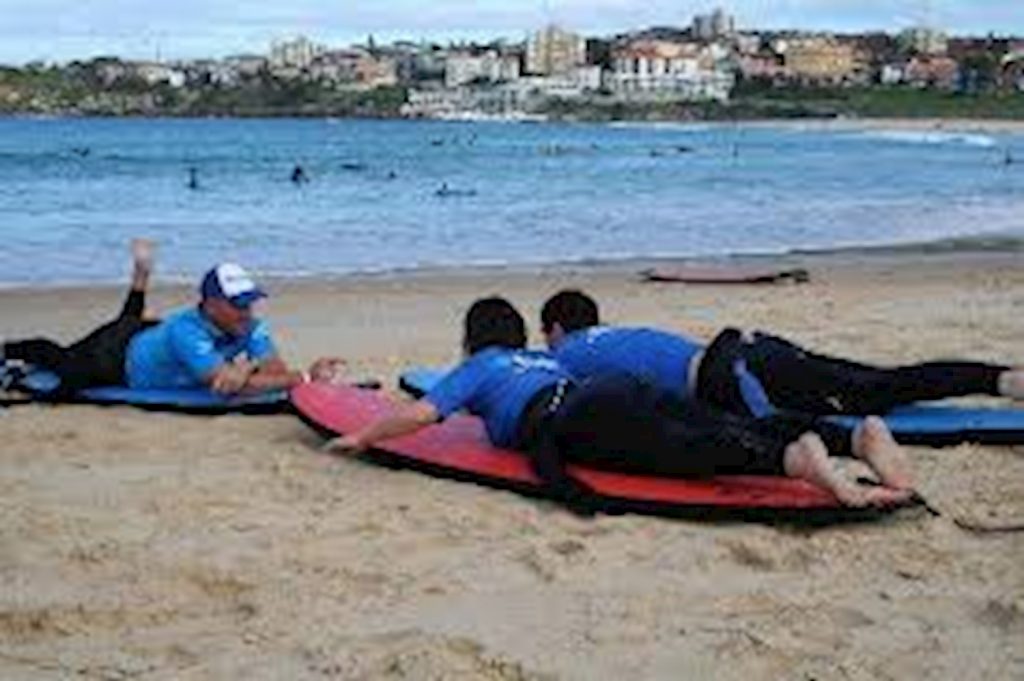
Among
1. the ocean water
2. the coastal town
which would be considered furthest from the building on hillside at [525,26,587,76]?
the ocean water

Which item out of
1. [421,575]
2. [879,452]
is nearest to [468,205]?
[879,452]

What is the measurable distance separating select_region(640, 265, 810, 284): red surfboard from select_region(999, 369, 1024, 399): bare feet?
7.22m

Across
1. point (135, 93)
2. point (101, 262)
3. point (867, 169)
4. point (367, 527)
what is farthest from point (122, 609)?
point (135, 93)

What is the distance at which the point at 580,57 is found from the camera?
172 meters

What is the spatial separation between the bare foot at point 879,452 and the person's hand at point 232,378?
2984 millimetres

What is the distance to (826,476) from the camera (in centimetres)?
532

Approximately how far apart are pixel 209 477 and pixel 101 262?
12.0 meters

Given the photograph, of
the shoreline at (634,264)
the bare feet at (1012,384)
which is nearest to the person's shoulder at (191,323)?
the bare feet at (1012,384)

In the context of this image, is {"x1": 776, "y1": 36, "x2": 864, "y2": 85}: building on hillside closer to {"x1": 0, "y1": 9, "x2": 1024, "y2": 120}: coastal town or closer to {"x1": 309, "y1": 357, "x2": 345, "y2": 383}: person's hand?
{"x1": 0, "y1": 9, "x2": 1024, "y2": 120}: coastal town

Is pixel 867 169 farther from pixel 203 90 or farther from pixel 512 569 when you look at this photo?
pixel 203 90

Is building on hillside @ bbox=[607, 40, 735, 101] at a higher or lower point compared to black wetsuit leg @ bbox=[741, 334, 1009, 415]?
lower

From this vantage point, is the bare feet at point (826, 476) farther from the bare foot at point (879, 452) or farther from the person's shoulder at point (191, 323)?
the person's shoulder at point (191, 323)

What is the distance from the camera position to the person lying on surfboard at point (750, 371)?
6172 millimetres

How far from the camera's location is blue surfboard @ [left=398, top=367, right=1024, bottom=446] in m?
6.63
